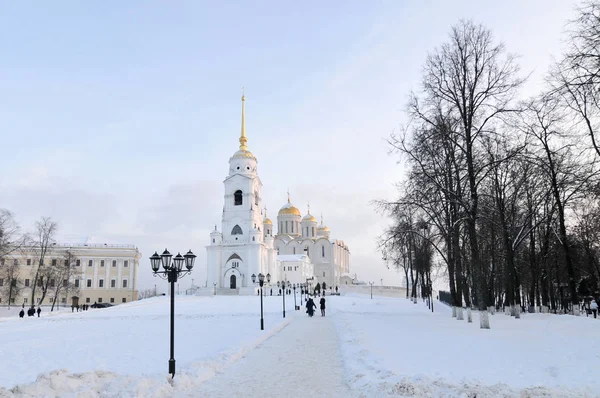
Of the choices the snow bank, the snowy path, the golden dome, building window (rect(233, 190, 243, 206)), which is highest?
the golden dome

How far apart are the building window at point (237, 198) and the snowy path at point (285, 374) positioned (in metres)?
59.7

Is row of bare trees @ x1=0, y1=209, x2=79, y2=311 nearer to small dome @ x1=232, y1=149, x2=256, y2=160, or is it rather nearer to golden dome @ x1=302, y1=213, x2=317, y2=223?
small dome @ x1=232, y1=149, x2=256, y2=160

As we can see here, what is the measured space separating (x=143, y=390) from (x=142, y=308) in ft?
117

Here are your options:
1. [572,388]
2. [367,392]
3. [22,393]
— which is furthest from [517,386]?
[22,393]

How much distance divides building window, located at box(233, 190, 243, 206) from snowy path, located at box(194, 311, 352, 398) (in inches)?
2349

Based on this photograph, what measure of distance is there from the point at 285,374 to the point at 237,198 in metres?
66.0

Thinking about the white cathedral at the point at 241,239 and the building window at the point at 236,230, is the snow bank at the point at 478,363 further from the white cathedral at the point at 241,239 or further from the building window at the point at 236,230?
the building window at the point at 236,230

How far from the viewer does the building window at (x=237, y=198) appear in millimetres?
75875

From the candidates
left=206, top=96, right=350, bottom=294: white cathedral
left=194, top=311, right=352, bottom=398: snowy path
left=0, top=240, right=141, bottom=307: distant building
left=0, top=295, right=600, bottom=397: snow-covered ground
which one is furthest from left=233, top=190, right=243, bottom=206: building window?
left=194, top=311, right=352, bottom=398: snowy path

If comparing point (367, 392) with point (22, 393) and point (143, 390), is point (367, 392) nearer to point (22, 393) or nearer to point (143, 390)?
point (143, 390)

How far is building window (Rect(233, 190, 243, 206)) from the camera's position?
249 feet

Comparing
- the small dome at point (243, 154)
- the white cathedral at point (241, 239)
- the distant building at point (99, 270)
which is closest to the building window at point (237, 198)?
the white cathedral at point (241, 239)

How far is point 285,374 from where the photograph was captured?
11.0m

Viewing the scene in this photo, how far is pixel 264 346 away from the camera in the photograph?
16.2 metres
